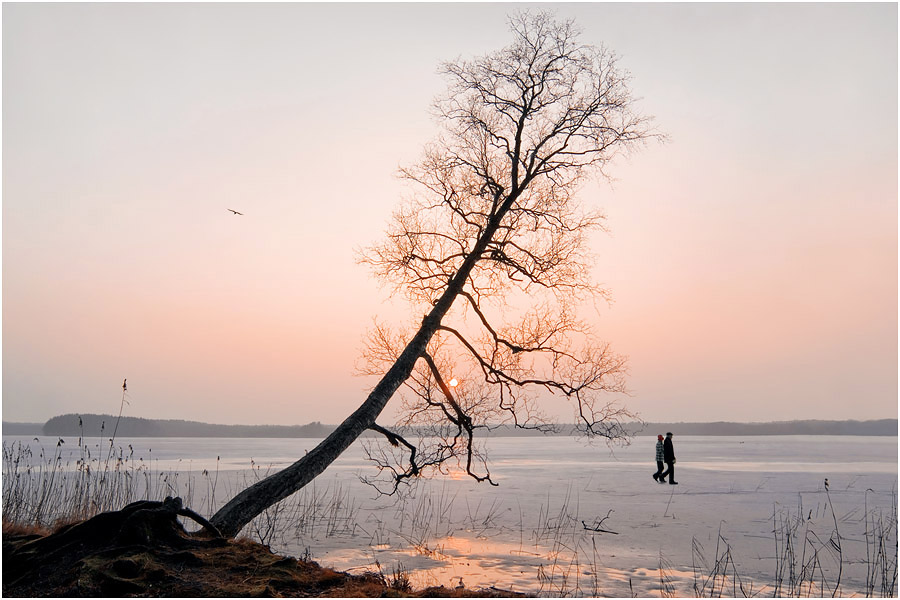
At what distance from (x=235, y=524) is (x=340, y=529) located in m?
4.94

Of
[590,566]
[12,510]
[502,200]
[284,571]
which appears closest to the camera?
[284,571]

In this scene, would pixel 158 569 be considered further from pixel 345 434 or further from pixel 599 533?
pixel 599 533

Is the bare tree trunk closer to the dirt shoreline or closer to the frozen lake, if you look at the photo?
the dirt shoreline

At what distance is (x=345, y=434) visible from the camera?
10820mm

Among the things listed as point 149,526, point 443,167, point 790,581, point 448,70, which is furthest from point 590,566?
point 448,70

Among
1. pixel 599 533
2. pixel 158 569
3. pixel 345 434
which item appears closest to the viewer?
pixel 158 569

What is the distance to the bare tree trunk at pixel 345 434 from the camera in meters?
9.89

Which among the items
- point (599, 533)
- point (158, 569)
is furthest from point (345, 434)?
point (599, 533)

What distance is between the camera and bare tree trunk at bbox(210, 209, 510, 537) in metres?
9.89

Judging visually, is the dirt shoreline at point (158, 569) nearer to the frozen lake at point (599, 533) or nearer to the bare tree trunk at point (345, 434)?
the bare tree trunk at point (345, 434)

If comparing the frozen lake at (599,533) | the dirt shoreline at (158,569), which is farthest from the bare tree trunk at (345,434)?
the frozen lake at (599,533)

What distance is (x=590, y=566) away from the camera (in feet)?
35.3

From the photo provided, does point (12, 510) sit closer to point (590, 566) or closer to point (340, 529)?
point (340, 529)

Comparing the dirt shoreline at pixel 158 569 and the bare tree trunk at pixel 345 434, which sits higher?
the bare tree trunk at pixel 345 434
